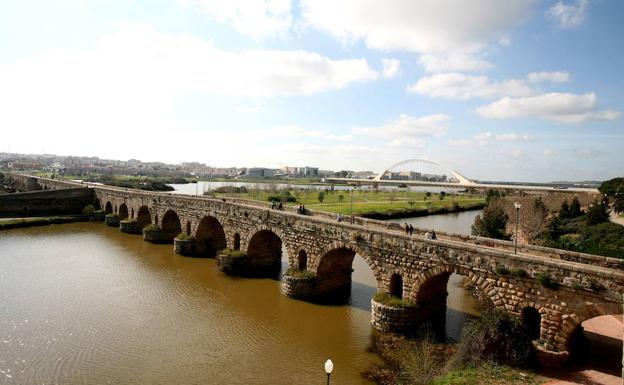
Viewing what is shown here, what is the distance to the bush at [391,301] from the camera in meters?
13.1

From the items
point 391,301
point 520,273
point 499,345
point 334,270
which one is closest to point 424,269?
point 391,301

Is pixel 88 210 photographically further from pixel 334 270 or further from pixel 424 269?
pixel 424 269

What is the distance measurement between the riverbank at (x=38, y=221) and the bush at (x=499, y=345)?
3661cm

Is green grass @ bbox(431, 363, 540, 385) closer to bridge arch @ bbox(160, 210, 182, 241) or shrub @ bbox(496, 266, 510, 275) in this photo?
shrub @ bbox(496, 266, 510, 275)

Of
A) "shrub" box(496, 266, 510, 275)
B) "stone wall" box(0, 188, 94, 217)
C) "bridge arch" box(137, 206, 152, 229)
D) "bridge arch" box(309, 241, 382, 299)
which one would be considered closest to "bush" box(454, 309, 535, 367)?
"shrub" box(496, 266, 510, 275)

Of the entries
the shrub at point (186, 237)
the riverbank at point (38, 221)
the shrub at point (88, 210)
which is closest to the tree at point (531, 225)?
the shrub at point (186, 237)

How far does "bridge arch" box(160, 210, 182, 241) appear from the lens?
28.2 m

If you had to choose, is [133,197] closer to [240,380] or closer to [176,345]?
[176,345]

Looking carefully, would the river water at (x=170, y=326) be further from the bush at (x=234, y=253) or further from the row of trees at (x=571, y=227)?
the row of trees at (x=571, y=227)

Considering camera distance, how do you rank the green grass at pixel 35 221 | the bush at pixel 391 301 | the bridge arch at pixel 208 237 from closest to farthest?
the bush at pixel 391 301 → the bridge arch at pixel 208 237 → the green grass at pixel 35 221

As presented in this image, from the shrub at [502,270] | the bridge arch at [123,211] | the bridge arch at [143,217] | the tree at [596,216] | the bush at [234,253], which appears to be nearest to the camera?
the shrub at [502,270]

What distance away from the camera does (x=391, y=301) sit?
1332 cm

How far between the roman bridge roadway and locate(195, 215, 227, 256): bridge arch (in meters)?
1.13

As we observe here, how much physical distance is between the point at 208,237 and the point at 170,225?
540 cm
